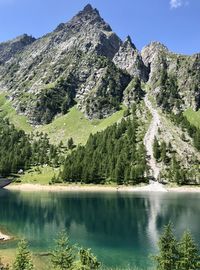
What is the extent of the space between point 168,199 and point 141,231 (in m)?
69.8

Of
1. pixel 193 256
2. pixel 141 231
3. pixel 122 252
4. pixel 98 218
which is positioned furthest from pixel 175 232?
pixel 193 256

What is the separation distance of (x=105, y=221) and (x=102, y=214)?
42.8 ft

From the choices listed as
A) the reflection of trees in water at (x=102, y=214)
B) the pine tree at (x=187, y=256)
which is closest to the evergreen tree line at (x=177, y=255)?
the pine tree at (x=187, y=256)

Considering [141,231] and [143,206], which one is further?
[143,206]

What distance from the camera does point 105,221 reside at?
4338 inches

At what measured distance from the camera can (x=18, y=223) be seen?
105062 millimetres

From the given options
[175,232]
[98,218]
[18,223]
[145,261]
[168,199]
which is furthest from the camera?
[168,199]

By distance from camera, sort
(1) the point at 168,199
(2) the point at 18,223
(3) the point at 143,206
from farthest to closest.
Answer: (1) the point at 168,199 < (3) the point at 143,206 < (2) the point at 18,223

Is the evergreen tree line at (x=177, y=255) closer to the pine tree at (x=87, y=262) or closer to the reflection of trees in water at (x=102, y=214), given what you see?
the pine tree at (x=87, y=262)

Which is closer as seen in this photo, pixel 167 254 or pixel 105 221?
pixel 167 254

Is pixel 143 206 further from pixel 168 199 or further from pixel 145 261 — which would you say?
pixel 145 261

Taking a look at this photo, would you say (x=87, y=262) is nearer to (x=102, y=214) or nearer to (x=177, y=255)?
(x=177, y=255)

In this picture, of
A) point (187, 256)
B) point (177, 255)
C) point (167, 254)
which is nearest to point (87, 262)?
point (167, 254)

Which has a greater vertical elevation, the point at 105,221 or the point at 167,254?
the point at 167,254
